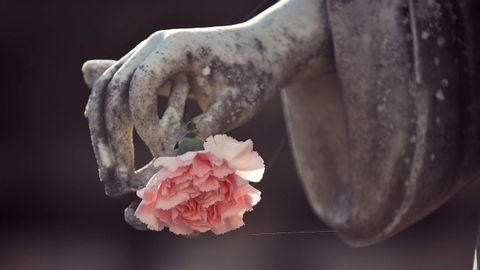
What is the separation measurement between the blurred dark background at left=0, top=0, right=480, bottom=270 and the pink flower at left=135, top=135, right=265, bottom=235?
71.7 inches

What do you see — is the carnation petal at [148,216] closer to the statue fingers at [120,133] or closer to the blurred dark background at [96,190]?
the statue fingers at [120,133]

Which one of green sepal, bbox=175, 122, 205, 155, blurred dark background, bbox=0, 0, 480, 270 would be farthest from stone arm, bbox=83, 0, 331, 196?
blurred dark background, bbox=0, 0, 480, 270

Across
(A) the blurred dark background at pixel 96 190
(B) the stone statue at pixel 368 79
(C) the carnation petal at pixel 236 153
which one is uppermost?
(C) the carnation petal at pixel 236 153

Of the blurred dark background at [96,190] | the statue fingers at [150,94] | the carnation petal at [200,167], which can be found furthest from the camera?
the blurred dark background at [96,190]

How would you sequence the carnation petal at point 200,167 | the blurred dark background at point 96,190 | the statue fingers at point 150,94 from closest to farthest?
the carnation petal at point 200,167
the statue fingers at point 150,94
the blurred dark background at point 96,190

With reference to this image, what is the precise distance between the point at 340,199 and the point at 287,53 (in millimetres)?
170

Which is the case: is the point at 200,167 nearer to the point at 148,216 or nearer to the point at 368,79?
the point at 148,216

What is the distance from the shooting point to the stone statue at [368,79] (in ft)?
4.17

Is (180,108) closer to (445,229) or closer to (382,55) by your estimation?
(382,55)

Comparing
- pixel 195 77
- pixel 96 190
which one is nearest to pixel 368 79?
pixel 195 77

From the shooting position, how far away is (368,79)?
132 cm

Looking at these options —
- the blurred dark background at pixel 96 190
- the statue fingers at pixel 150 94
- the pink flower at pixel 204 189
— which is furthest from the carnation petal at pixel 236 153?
the blurred dark background at pixel 96 190

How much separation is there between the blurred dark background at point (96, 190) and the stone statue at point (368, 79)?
161cm

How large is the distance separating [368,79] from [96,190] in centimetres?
202
